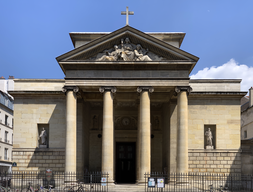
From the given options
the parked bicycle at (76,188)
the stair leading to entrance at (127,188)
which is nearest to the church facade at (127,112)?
the stair leading to entrance at (127,188)

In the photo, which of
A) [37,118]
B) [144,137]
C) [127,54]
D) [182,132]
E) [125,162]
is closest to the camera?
[144,137]

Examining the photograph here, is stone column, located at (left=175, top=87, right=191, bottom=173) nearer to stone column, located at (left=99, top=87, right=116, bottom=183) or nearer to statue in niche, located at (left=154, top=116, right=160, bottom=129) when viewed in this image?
stone column, located at (left=99, top=87, right=116, bottom=183)

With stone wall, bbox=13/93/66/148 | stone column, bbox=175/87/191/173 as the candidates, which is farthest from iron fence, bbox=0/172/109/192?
stone column, bbox=175/87/191/173

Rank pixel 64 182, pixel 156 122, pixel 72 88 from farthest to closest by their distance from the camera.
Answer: pixel 156 122
pixel 72 88
pixel 64 182

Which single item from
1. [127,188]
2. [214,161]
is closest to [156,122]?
[214,161]

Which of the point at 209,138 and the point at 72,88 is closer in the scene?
the point at 72,88

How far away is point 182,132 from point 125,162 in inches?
416

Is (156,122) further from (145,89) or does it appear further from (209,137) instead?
(145,89)

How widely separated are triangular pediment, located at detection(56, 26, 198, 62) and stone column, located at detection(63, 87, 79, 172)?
116 inches

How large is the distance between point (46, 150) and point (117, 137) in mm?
7843

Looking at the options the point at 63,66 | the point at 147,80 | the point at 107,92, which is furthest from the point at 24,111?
the point at 147,80

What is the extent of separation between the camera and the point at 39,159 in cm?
3338

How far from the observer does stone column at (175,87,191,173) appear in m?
28.7

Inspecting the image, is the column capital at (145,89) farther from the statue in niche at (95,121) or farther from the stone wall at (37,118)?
the statue in niche at (95,121)
